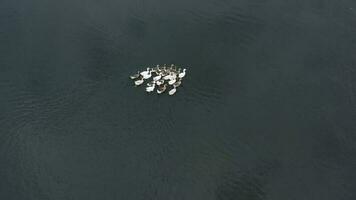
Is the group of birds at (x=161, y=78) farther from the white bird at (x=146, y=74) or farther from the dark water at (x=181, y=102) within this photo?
the dark water at (x=181, y=102)

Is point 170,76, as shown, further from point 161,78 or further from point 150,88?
point 150,88

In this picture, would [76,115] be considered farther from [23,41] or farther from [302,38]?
[302,38]

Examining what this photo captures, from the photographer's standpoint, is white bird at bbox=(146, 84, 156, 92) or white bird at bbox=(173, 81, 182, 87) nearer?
white bird at bbox=(146, 84, 156, 92)

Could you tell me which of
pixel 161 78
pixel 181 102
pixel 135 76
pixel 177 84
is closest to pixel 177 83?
pixel 177 84

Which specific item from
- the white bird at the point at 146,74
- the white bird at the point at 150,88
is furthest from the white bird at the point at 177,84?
the white bird at the point at 146,74

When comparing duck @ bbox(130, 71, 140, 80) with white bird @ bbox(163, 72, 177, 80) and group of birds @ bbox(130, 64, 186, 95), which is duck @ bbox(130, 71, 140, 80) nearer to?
group of birds @ bbox(130, 64, 186, 95)

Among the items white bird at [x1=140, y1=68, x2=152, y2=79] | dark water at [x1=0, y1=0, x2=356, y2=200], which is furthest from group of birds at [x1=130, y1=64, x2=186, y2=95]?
dark water at [x1=0, y1=0, x2=356, y2=200]
